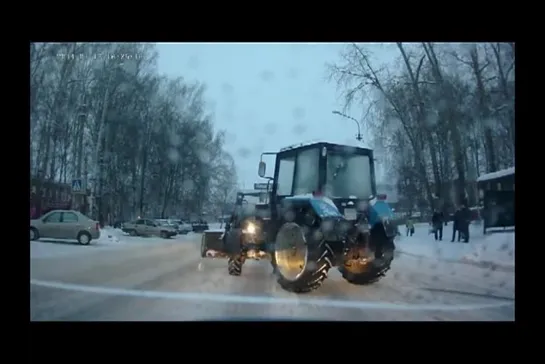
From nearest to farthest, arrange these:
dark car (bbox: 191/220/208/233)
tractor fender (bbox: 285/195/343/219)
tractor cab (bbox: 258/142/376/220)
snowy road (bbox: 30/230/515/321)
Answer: snowy road (bbox: 30/230/515/321) < tractor fender (bbox: 285/195/343/219) < tractor cab (bbox: 258/142/376/220) < dark car (bbox: 191/220/208/233)

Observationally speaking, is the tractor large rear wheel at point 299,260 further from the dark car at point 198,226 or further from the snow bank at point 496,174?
the snow bank at point 496,174

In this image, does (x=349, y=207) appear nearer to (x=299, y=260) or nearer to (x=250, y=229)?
(x=299, y=260)

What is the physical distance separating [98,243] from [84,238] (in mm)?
182

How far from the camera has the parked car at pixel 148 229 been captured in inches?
278

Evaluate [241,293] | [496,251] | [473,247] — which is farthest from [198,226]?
[496,251]

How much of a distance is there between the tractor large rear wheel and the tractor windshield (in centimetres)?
54

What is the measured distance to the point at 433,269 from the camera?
22.2 feet

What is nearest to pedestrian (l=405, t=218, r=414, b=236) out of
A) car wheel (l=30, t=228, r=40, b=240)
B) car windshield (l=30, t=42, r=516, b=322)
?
car windshield (l=30, t=42, r=516, b=322)

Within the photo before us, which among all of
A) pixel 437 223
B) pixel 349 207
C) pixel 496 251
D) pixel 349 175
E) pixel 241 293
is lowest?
pixel 241 293

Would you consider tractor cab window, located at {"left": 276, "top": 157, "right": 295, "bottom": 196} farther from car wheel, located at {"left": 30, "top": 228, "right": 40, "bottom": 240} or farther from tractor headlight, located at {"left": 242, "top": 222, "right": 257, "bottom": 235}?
car wheel, located at {"left": 30, "top": 228, "right": 40, "bottom": 240}

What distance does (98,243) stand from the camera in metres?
7.06

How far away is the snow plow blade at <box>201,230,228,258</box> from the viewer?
23.6ft

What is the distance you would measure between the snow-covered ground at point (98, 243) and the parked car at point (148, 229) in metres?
0.05

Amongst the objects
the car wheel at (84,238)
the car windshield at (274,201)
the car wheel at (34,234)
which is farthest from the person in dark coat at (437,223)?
the car wheel at (34,234)
